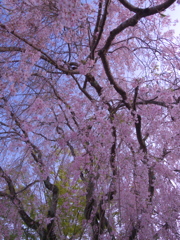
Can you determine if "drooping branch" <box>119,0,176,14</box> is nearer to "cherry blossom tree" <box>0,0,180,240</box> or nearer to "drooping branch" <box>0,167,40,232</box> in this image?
"cherry blossom tree" <box>0,0,180,240</box>

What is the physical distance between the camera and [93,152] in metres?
3.14

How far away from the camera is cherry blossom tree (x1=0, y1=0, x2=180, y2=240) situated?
298 centimetres

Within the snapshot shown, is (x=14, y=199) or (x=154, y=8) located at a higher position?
(x=154, y=8)

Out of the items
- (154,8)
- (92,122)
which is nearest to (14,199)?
(92,122)

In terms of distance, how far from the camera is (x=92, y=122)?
3021 mm

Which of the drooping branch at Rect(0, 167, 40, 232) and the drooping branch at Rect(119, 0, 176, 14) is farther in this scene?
the drooping branch at Rect(0, 167, 40, 232)

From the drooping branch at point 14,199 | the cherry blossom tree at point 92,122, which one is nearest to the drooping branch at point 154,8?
the cherry blossom tree at point 92,122

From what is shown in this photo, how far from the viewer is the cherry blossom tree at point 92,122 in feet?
9.79

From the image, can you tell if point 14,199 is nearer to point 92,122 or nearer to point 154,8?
point 92,122

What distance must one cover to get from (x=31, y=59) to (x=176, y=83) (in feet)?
8.13

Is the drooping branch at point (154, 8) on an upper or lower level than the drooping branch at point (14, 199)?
upper

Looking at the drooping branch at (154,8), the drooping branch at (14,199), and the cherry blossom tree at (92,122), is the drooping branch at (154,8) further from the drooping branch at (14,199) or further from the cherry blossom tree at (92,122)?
the drooping branch at (14,199)

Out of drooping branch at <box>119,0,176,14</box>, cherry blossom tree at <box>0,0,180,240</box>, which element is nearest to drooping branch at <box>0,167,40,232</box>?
cherry blossom tree at <box>0,0,180,240</box>

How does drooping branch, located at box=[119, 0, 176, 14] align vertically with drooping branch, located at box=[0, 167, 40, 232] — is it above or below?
above
